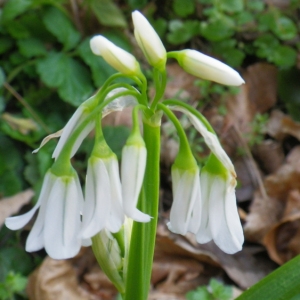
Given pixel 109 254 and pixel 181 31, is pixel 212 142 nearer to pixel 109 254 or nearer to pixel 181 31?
pixel 109 254

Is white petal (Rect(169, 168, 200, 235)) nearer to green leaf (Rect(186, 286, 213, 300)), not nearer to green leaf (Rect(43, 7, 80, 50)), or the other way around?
green leaf (Rect(186, 286, 213, 300))

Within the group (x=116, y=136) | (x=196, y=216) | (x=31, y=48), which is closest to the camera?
(x=196, y=216)

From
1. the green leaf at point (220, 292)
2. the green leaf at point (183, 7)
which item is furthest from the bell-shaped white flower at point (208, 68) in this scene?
the green leaf at point (183, 7)

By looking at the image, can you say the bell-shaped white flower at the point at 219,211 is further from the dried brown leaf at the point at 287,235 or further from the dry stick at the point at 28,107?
the dry stick at the point at 28,107

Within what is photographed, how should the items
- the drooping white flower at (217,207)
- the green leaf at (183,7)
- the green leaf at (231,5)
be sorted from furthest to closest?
the green leaf at (183,7), the green leaf at (231,5), the drooping white flower at (217,207)

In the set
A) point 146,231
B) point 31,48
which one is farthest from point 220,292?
point 31,48

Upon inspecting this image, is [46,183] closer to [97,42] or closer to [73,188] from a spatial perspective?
[73,188]
